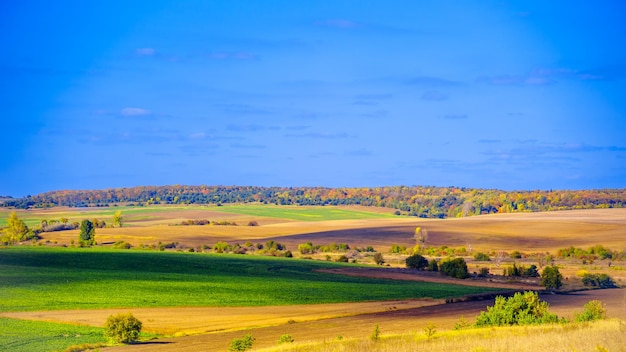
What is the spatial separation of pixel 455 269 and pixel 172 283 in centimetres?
2668

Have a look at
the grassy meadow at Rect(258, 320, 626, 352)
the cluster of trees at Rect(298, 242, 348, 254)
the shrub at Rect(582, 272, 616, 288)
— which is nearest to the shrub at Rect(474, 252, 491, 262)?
the cluster of trees at Rect(298, 242, 348, 254)

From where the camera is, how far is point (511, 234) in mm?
113312

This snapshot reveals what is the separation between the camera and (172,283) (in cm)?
6316

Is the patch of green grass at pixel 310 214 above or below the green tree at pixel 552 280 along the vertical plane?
above

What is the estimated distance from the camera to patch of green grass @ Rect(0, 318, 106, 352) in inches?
1407

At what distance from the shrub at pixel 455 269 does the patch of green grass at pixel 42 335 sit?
39926 mm

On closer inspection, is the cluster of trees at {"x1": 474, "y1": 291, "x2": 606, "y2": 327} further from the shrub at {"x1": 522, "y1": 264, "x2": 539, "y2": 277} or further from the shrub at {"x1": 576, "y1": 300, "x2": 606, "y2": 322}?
the shrub at {"x1": 522, "y1": 264, "x2": 539, "y2": 277}

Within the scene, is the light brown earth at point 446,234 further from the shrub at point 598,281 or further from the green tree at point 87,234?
the shrub at point 598,281

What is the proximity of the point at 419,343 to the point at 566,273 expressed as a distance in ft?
176

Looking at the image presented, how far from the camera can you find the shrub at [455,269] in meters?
73.5

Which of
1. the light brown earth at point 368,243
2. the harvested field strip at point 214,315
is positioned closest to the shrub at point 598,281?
the light brown earth at point 368,243

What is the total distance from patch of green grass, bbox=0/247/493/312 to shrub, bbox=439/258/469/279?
7.27 meters

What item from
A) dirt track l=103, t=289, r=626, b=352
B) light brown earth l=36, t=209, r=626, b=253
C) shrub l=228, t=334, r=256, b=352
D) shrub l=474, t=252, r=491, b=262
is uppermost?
light brown earth l=36, t=209, r=626, b=253

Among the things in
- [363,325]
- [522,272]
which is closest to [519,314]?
[363,325]
